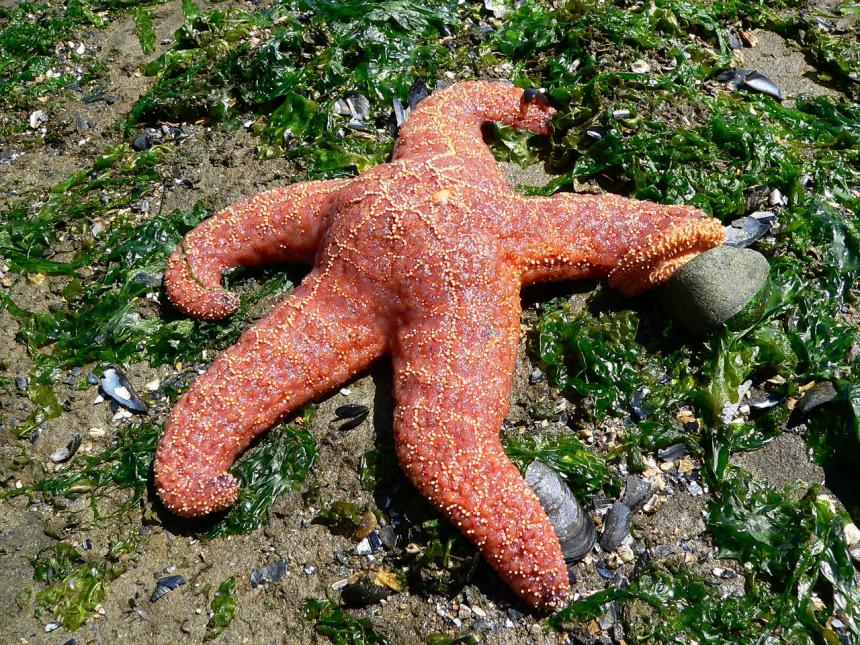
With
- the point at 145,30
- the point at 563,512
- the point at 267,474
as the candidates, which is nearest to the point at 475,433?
the point at 563,512

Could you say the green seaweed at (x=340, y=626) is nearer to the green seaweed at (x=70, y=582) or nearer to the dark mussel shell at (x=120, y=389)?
the green seaweed at (x=70, y=582)

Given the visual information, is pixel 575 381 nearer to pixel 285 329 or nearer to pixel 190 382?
pixel 285 329

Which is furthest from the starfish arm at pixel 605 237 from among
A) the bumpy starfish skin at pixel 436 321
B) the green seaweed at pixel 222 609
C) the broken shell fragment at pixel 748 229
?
the green seaweed at pixel 222 609

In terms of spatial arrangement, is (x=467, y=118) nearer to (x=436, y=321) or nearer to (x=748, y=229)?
(x=436, y=321)

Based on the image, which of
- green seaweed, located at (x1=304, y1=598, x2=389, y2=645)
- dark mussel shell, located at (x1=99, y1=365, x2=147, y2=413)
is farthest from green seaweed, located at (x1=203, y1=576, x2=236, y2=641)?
dark mussel shell, located at (x1=99, y1=365, x2=147, y2=413)

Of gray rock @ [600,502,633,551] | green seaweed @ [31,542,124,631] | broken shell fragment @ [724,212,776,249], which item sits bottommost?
green seaweed @ [31,542,124,631]

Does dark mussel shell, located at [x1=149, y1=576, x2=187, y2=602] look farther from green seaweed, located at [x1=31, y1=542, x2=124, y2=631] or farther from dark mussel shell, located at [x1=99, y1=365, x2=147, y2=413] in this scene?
dark mussel shell, located at [x1=99, y1=365, x2=147, y2=413]
